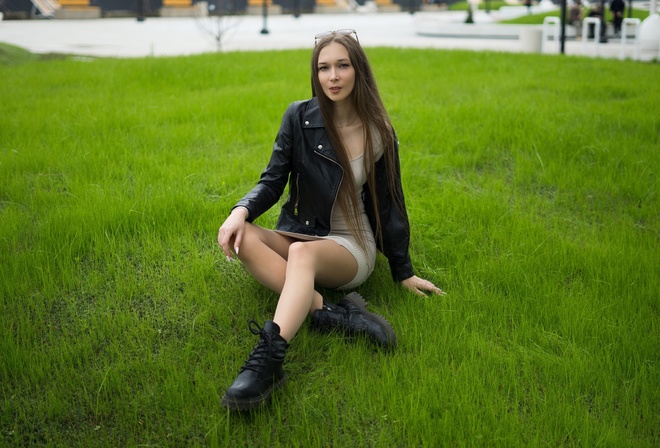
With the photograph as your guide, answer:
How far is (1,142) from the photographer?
580cm

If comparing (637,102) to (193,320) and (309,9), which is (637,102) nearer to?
(193,320)

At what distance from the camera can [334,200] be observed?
3361 millimetres

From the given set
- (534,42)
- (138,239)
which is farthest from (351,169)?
(534,42)

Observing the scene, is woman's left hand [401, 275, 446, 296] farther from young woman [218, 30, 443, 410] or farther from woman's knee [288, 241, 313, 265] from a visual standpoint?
woman's knee [288, 241, 313, 265]

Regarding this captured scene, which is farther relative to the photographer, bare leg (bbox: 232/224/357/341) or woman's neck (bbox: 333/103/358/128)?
woman's neck (bbox: 333/103/358/128)

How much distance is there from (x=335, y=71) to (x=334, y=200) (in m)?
0.60

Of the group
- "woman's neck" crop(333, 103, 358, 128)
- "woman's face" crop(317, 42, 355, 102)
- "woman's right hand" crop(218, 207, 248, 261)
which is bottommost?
"woman's right hand" crop(218, 207, 248, 261)

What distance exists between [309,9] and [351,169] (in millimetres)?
38913

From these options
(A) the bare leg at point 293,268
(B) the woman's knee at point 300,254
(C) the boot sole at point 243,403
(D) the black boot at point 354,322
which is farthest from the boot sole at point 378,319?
(C) the boot sole at point 243,403

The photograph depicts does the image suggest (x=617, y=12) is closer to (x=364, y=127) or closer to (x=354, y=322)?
(x=364, y=127)

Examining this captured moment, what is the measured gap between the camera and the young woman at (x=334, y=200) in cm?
318

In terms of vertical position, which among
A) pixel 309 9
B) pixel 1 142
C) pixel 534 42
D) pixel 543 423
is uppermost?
pixel 309 9

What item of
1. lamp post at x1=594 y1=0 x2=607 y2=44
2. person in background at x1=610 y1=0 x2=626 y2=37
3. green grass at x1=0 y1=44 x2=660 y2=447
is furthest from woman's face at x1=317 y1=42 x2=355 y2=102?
person in background at x1=610 y1=0 x2=626 y2=37

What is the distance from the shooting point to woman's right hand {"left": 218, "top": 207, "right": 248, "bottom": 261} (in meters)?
3.00
